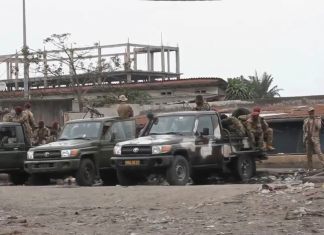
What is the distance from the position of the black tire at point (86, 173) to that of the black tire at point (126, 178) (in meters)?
0.89

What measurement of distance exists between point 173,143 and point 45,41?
21175mm

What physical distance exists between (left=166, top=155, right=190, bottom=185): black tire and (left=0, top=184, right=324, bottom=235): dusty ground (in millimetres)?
1069

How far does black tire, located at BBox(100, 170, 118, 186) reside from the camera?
53.6 feet

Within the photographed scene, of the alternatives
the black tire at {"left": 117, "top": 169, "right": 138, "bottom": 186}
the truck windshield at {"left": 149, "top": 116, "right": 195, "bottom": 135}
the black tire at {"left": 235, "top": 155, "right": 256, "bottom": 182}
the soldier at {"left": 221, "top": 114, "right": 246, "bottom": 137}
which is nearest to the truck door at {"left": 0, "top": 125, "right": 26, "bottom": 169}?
the black tire at {"left": 117, "top": 169, "right": 138, "bottom": 186}

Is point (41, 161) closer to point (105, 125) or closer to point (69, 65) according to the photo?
point (105, 125)

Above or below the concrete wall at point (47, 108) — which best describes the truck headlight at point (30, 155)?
below

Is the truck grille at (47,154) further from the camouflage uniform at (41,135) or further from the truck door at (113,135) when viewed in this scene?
the camouflage uniform at (41,135)

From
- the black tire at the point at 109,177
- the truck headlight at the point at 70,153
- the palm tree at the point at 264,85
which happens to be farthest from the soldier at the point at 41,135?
the palm tree at the point at 264,85

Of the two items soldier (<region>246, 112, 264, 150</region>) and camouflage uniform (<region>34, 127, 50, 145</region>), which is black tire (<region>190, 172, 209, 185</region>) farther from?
camouflage uniform (<region>34, 127, 50, 145</region>)

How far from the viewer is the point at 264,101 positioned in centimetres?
3088

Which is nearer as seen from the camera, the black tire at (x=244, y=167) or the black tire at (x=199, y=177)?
the black tire at (x=199, y=177)

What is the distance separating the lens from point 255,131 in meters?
16.5

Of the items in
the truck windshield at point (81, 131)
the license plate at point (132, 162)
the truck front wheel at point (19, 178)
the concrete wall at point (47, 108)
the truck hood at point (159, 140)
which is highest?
the concrete wall at point (47, 108)

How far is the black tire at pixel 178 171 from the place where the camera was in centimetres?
1373
